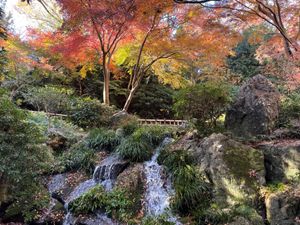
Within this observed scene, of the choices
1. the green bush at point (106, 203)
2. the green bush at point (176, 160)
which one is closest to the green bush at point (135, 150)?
the green bush at point (176, 160)

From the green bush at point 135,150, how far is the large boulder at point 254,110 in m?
2.41

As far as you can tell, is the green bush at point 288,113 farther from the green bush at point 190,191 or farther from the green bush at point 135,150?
the green bush at point 135,150

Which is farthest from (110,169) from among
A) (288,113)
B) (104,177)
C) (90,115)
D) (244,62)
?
(244,62)

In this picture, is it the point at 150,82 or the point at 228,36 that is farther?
the point at 150,82

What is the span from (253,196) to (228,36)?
7810mm

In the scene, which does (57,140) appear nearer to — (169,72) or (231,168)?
(231,168)

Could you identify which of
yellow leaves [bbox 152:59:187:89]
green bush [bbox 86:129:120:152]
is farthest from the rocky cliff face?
yellow leaves [bbox 152:59:187:89]

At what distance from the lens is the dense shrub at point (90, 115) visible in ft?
36.5

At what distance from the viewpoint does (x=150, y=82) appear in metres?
19.8

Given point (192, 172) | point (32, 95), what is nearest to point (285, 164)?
point (192, 172)

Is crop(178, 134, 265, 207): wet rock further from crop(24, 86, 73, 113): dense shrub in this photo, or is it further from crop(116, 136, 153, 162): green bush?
crop(24, 86, 73, 113): dense shrub

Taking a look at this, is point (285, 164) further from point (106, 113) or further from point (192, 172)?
point (106, 113)

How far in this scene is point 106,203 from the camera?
6.34 meters

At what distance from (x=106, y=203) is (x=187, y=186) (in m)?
1.86
